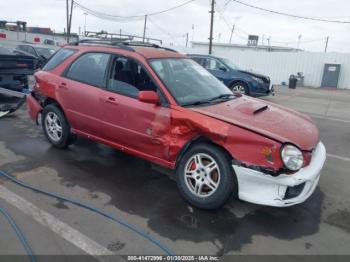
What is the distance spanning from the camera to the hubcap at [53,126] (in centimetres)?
506

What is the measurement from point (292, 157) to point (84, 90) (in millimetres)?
2898

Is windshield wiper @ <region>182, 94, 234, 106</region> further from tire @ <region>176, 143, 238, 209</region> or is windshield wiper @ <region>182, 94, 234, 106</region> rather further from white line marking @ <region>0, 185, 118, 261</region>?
white line marking @ <region>0, 185, 118, 261</region>

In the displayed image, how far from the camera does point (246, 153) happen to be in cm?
323

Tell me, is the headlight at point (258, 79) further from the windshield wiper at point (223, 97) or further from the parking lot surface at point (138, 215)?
the windshield wiper at point (223, 97)

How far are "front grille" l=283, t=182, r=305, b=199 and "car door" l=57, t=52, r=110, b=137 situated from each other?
256cm

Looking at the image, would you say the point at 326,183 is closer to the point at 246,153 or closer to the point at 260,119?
the point at 260,119

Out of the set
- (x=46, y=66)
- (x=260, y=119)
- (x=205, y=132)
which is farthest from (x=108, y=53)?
(x=260, y=119)

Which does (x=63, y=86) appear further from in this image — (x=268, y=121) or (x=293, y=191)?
(x=293, y=191)

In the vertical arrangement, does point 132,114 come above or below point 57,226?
above

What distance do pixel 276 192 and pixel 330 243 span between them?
0.70 metres

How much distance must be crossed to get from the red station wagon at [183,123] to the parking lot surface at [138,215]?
12.0 inches

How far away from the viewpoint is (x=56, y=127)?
510 cm

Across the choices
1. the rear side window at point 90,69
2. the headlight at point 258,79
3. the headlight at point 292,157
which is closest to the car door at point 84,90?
the rear side window at point 90,69

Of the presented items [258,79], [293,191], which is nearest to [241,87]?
[258,79]
